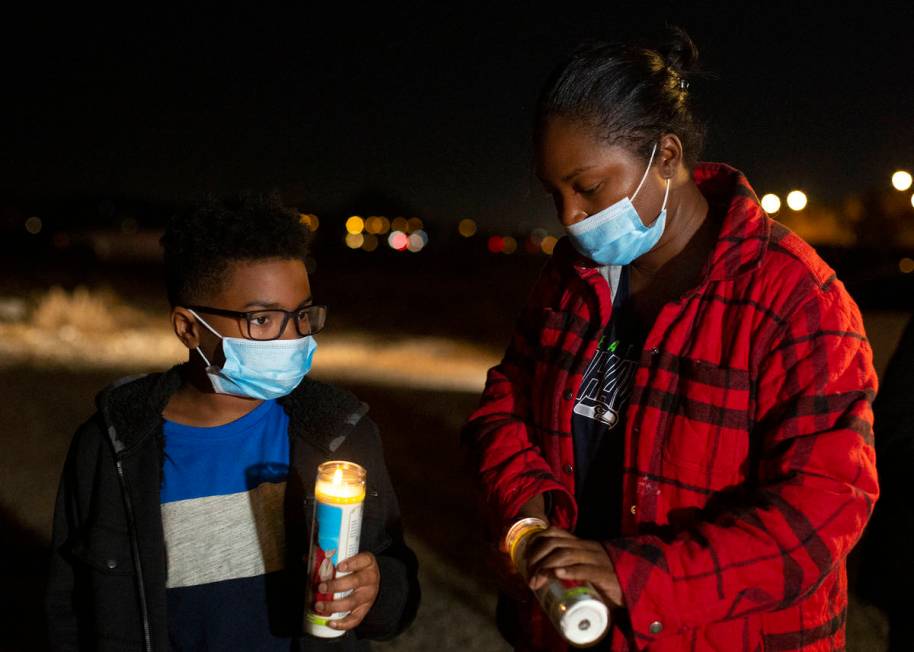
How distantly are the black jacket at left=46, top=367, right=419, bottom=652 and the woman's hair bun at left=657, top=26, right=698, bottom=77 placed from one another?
4.58 feet

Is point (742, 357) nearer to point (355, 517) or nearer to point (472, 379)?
point (355, 517)

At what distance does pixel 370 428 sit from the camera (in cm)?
250

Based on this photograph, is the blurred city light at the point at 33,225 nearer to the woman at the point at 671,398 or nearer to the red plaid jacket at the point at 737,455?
the woman at the point at 671,398

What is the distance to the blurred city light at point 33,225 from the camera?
46.0 m

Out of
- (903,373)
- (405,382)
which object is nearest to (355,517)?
(903,373)

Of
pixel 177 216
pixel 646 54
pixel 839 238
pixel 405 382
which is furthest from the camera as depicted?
pixel 839 238

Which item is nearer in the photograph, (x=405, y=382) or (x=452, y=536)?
(x=452, y=536)

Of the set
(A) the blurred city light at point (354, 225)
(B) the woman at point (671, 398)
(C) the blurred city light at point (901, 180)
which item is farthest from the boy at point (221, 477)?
(A) the blurred city light at point (354, 225)

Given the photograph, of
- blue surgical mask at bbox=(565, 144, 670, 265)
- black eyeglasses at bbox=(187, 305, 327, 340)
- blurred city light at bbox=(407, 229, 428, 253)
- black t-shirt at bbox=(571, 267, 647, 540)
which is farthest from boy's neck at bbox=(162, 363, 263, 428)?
blurred city light at bbox=(407, 229, 428, 253)

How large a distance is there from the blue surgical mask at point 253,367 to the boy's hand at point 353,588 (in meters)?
0.72

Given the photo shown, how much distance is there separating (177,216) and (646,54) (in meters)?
1.52

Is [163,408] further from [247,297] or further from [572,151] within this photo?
[572,151]

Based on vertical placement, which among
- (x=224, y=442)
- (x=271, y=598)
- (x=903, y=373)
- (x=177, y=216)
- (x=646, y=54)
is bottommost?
(x=271, y=598)

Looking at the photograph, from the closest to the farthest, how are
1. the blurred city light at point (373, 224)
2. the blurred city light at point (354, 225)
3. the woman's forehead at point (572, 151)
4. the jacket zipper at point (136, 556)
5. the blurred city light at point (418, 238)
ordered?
the woman's forehead at point (572, 151) → the jacket zipper at point (136, 556) → the blurred city light at point (418, 238) → the blurred city light at point (354, 225) → the blurred city light at point (373, 224)
